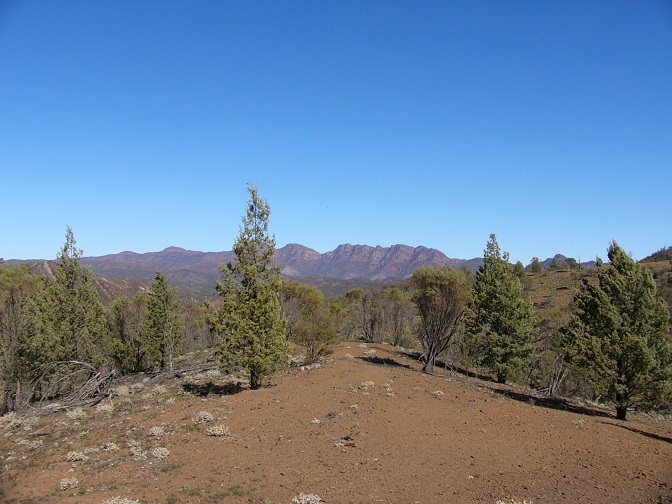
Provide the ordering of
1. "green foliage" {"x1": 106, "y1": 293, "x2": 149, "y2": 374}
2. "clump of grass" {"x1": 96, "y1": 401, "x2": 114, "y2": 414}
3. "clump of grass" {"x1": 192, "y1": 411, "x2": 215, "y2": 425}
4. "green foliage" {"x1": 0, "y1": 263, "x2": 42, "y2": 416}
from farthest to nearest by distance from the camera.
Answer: "green foliage" {"x1": 106, "y1": 293, "x2": 149, "y2": 374}
"green foliage" {"x1": 0, "y1": 263, "x2": 42, "y2": 416}
"clump of grass" {"x1": 96, "y1": 401, "x2": 114, "y2": 414}
"clump of grass" {"x1": 192, "y1": 411, "x2": 215, "y2": 425}

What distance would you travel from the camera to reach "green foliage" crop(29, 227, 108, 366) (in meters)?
25.2

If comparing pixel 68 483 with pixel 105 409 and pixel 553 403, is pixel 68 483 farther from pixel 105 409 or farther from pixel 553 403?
pixel 553 403

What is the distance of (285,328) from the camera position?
21.3m

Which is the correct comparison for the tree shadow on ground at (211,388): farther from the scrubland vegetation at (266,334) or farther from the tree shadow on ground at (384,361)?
the tree shadow on ground at (384,361)

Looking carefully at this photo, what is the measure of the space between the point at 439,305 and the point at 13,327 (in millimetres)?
25224

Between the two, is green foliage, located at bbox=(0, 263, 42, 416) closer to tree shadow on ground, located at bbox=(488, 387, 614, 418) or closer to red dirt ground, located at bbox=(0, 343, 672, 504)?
red dirt ground, located at bbox=(0, 343, 672, 504)

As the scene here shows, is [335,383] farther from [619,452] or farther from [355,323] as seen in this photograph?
[355,323]

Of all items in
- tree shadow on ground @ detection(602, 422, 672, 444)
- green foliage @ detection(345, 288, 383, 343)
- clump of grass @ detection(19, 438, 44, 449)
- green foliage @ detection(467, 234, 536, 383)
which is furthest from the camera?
green foliage @ detection(345, 288, 383, 343)

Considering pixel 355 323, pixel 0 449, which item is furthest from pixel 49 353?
pixel 355 323

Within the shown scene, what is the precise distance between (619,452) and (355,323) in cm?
5355

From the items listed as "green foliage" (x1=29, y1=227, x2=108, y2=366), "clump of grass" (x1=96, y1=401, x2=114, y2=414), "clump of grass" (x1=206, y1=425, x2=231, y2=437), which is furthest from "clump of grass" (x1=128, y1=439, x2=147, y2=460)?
"green foliage" (x1=29, y1=227, x2=108, y2=366)

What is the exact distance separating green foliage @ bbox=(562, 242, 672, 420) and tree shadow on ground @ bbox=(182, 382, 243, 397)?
1647cm

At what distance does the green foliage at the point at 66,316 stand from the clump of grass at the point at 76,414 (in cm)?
904

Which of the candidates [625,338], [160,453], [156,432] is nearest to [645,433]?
[625,338]
